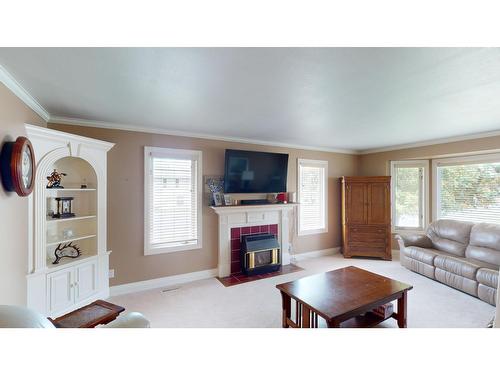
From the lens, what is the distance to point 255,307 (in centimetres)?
266

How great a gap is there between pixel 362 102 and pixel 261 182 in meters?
2.13

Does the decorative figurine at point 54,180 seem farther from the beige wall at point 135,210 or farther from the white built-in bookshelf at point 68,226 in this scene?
the beige wall at point 135,210

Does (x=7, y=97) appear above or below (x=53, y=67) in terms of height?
below

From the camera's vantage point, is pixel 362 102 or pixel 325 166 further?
pixel 325 166

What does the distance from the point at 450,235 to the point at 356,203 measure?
158 cm

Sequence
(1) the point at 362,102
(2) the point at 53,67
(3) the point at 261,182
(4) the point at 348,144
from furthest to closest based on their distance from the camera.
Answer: (4) the point at 348,144
(3) the point at 261,182
(1) the point at 362,102
(2) the point at 53,67

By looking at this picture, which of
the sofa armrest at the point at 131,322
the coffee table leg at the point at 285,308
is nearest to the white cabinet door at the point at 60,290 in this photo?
the sofa armrest at the point at 131,322

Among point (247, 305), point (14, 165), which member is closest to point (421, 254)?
point (247, 305)

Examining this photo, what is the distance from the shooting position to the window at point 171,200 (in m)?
3.21

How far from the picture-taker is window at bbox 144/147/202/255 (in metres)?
3.21

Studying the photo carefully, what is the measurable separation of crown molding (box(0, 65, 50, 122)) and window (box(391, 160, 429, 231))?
233 inches
